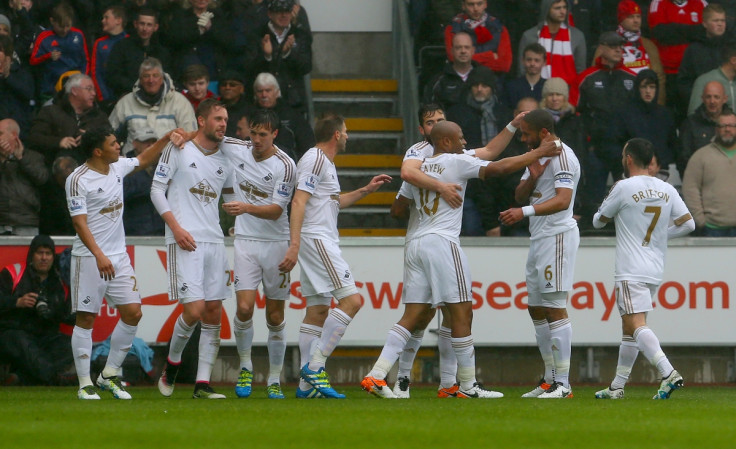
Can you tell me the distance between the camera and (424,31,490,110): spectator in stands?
629 inches

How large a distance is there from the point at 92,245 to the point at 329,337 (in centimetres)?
220

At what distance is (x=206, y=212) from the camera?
456 inches

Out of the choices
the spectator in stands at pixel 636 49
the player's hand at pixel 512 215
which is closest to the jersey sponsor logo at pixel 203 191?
the player's hand at pixel 512 215

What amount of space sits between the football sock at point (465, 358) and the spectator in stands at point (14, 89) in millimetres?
6970

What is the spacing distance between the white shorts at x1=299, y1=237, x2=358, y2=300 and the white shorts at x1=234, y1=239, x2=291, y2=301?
0.30 metres

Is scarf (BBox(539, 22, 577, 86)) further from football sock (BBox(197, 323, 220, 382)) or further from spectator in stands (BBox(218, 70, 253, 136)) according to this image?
football sock (BBox(197, 323, 220, 382))

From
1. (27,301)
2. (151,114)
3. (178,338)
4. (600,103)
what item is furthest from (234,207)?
(600,103)

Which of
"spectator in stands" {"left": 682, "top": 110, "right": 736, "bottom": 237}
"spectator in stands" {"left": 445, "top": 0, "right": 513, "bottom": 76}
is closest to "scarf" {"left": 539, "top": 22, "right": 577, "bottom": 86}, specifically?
"spectator in stands" {"left": 445, "top": 0, "right": 513, "bottom": 76}

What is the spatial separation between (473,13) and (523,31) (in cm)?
128

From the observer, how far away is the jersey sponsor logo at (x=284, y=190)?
37.6 ft

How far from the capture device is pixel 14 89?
615 inches

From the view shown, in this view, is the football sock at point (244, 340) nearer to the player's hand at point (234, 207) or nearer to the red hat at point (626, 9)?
the player's hand at point (234, 207)

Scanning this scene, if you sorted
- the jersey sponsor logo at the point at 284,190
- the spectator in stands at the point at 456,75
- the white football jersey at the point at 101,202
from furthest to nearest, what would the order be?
the spectator in stands at the point at 456,75 → the jersey sponsor logo at the point at 284,190 → the white football jersey at the point at 101,202

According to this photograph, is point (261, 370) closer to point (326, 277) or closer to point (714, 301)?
point (326, 277)
